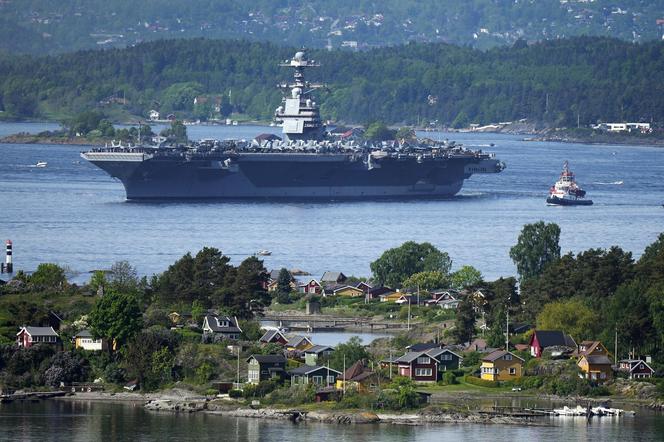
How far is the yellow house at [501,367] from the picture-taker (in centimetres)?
4569

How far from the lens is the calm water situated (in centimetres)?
3922

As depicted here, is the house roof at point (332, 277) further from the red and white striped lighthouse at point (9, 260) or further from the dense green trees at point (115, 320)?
the dense green trees at point (115, 320)

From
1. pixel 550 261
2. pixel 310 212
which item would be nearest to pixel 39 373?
pixel 550 261

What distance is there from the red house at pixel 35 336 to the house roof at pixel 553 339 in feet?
36.1

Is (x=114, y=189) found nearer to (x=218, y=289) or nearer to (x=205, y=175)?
(x=205, y=175)

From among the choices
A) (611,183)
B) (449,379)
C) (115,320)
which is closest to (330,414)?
(449,379)

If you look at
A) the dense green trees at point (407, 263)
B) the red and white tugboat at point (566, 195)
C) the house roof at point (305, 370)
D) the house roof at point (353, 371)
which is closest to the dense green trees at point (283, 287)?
the dense green trees at point (407, 263)

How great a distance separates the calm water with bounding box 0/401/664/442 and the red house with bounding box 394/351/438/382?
4.58 m

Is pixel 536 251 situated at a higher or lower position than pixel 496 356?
higher

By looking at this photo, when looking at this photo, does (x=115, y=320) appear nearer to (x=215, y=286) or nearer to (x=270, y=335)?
(x=270, y=335)

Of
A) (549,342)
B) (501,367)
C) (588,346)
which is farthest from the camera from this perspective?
(549,342)

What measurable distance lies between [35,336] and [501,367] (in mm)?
10416

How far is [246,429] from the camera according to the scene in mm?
40094

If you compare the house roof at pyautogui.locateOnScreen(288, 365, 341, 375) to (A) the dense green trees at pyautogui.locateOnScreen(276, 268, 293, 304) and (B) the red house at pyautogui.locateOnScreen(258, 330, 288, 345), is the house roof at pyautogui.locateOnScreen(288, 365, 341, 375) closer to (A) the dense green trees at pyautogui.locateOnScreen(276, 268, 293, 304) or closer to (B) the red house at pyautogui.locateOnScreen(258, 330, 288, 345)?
(B) the red house at pyautogui.locateOnScreen(258, 330, 288, 345)
